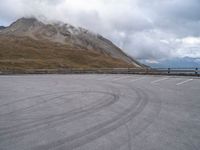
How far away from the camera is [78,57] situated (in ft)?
344

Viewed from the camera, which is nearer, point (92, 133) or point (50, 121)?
point (92, 133)

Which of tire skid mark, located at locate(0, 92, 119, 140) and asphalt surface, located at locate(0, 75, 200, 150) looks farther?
tire skid mark, located at locate(0, 92, 119, 140)

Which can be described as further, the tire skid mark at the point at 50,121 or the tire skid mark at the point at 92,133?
the tire skid mark at the point at 50,121

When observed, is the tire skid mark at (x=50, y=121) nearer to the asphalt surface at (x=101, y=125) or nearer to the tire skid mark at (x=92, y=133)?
the asphalt surface at (x=101, y=125)

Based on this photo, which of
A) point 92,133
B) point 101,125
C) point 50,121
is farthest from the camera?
point 50,121

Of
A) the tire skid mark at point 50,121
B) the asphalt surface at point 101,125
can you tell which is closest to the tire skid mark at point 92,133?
the asphalt surface at point 101,125

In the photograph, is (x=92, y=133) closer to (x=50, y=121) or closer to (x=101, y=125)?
(x=101, y=125)

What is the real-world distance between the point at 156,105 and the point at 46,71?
100 feet

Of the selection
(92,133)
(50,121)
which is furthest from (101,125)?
(50,121)

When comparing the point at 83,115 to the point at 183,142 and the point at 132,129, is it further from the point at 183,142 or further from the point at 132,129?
the point at 183,142

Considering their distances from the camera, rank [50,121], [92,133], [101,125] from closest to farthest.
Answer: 1. [92,133]
2. [101,125]
3. [50,121]

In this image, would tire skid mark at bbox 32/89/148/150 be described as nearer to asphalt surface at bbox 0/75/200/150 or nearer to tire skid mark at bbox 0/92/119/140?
asphalt surface at bbox 0/75/200/150

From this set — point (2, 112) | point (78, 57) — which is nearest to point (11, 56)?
point (78, 57)

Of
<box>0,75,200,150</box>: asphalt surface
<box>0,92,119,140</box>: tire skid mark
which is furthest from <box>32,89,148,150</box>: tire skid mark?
<box>0,92,119,140</box>: tire skid mark
